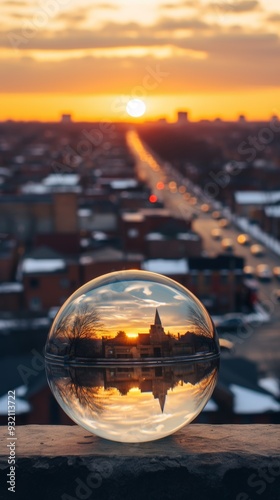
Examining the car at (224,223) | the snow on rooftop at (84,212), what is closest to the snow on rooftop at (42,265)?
the snow on rooftop at (84,212)

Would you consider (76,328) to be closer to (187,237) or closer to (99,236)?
(187,237)

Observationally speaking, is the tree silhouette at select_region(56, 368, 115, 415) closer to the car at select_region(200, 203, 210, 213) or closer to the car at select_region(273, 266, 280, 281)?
the car at select_region(273, 266, 280, 281)

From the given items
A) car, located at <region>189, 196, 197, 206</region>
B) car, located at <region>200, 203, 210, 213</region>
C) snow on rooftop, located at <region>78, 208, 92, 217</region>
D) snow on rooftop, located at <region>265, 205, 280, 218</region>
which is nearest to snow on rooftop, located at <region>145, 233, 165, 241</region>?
snow on rooftop, located at <region>78, 208, 92, 217</region>

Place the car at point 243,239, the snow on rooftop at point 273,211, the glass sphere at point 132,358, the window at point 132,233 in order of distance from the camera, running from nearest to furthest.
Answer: the glass sphere at point 132,358
the window at point 132,233
the car at point 243,239
the snow on rooftop at point 273,211

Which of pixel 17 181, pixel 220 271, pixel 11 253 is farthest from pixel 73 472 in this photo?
pixel 17 181

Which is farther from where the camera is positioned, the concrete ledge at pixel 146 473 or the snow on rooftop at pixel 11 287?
the snow on rooftop at pixel 11 287

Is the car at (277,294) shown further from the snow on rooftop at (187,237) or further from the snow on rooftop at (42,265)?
the snow on rooftop at (42,265)

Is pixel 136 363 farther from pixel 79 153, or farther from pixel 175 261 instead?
pixel 79 153
